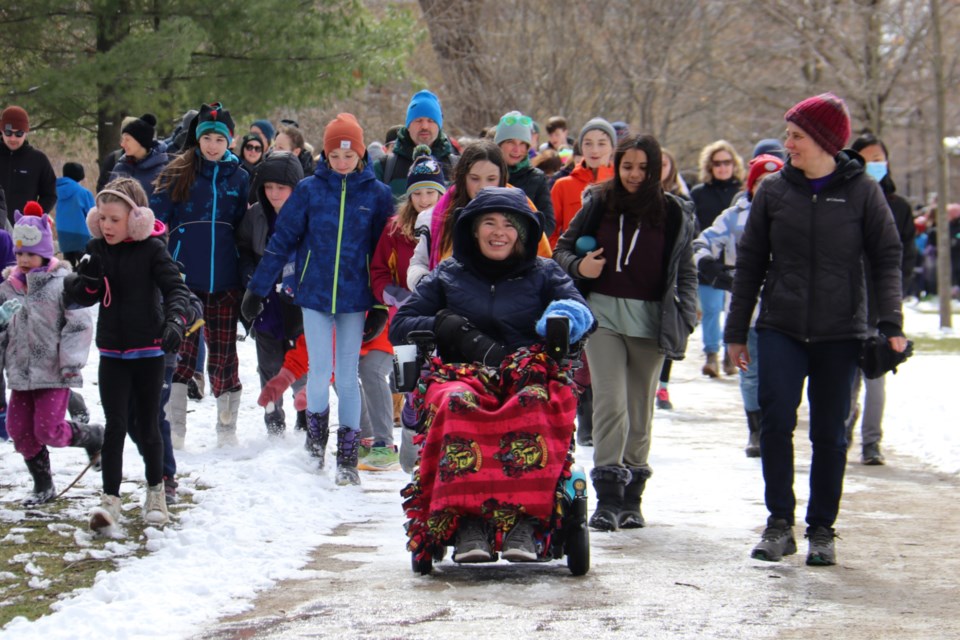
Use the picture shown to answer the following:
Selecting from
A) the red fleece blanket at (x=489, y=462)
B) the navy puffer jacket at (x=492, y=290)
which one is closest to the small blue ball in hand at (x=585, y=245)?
the navy puffer jacket at (x=492, y=290)

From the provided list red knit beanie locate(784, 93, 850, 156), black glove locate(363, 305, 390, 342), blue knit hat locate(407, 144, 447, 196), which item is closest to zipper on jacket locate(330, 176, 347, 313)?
blue knit hat locate(407, 144, 447, 196)

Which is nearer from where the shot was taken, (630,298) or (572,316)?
(572,316)

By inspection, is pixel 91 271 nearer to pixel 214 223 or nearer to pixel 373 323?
pixel 373 323

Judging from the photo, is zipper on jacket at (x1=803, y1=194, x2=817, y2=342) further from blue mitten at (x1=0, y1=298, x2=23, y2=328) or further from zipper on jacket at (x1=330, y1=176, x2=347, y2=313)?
blue mitten at (x1=0, y1=298, x2=23, y2=328)

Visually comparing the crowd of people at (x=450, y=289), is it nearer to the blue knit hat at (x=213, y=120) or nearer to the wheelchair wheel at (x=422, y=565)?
the blue knit hat at (x=213, y=120)

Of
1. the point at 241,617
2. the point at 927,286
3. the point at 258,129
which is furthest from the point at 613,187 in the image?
the point at 927,286

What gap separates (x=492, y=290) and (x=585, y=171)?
14.3ft

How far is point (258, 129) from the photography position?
45.1 ft

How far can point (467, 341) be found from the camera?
6.74 m

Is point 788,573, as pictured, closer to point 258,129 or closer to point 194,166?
point 194,166

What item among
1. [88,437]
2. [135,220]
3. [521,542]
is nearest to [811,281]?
[521,542]

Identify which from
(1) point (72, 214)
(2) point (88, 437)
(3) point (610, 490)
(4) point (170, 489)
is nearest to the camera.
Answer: (3) point (610, 490)

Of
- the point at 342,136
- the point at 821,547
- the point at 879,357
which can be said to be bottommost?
the point at 821,547

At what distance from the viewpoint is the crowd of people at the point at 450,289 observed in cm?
682
